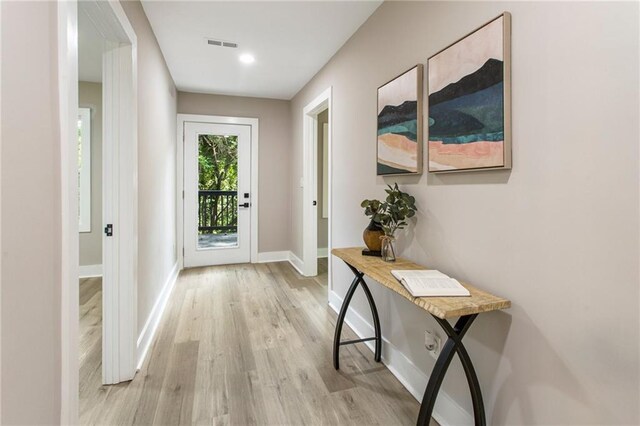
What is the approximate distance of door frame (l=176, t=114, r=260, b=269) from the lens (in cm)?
429

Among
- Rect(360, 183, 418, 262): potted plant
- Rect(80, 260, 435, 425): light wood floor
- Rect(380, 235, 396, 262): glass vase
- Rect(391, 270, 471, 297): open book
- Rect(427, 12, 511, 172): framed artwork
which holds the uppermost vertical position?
Rect(427, 12, 511, 172): framed artwork

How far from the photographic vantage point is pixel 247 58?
10.3 feet

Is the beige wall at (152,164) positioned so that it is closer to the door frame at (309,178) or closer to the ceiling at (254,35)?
the ceiling at (254,35)

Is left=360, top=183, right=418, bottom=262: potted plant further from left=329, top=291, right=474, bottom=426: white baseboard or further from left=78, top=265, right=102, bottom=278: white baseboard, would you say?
left=78, top=265, right=102, bottom=278: white baseboard

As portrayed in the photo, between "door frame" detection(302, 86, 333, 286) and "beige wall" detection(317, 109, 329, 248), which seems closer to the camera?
"door frame" detection(302, 86, 333, 286)

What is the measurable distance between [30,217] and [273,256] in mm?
4037

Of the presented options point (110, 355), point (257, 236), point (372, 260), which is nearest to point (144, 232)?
point (110, 355)

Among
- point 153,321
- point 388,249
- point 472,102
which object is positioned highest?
point 472,102

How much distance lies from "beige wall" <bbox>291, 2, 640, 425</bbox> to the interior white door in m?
3.40

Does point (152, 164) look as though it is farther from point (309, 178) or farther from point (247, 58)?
point (309, 178)

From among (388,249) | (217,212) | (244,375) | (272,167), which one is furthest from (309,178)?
(244,375)

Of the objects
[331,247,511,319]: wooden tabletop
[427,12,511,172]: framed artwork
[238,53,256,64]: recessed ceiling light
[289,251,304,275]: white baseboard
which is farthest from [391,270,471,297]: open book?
[289,251,304,275]: white baseboard

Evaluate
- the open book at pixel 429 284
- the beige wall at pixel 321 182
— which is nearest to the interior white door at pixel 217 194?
the beige wall at pixel 321 182

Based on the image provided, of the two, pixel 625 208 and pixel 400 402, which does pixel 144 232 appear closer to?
pixel 400 402
